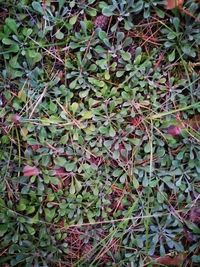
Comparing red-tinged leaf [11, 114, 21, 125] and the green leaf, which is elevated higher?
the green leaf

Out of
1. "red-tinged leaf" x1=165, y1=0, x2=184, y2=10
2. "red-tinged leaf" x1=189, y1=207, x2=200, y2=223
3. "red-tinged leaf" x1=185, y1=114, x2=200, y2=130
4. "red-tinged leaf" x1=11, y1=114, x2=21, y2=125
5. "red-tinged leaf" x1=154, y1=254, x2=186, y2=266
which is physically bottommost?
"red-tinged leaf" x1=154, y1=254, x2=186, y2=266

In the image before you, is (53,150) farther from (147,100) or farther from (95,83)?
(147,100)

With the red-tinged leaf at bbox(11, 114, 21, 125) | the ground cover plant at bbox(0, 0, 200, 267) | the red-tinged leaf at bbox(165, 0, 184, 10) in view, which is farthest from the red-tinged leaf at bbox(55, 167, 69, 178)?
the red-tinged leaf at bbox(165, 0, 184, 10)

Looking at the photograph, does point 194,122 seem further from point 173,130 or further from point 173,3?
point 173,3

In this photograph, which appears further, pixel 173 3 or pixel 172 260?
pixel 172 260

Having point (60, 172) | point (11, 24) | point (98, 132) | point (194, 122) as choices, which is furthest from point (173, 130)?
point (11, 24)

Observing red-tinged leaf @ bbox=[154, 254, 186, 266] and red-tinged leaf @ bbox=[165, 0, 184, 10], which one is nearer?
red-tinged leaf @ bbox=[165, 0, 184, 10]

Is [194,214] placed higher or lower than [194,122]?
lower

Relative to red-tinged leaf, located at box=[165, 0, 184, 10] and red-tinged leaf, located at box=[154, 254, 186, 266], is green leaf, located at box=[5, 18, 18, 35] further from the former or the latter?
red-tinged leaf, located at box=[154, 254, 186, 266]

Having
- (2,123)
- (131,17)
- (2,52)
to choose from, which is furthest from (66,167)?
(131,17)

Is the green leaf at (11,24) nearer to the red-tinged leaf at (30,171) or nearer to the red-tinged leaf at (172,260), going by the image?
the red-tinged leaf at (30,171)
